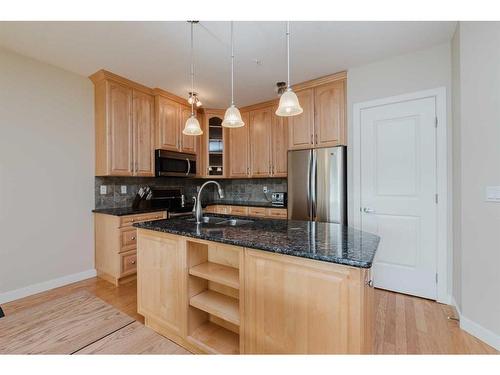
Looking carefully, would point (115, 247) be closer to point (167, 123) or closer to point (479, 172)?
point (167, 123)

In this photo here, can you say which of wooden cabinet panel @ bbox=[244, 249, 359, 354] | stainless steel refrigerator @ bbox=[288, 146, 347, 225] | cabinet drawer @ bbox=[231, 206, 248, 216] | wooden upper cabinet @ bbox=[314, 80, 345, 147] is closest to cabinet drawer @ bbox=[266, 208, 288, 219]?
stainless steel refrigerator @ bbox=[288, 146, 347, 225]

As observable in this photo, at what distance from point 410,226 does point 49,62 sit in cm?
432

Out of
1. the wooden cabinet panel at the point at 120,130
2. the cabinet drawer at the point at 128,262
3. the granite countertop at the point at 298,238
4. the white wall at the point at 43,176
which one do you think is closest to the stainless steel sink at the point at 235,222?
the granite countertop at the point at 298,238

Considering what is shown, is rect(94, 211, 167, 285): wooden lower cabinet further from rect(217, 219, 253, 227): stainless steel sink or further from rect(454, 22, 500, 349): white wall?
rect(454, 22, 500, 349): white wall

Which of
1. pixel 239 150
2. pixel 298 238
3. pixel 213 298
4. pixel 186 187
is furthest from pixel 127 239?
pixel 298 238

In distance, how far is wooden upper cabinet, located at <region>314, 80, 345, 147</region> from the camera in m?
2.90

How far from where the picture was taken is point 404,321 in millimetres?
2025

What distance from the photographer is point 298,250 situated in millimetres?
1157

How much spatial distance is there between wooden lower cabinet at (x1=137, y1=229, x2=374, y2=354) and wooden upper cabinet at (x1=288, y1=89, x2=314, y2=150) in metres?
2.03

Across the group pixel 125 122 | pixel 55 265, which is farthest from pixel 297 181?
pixel 55 265

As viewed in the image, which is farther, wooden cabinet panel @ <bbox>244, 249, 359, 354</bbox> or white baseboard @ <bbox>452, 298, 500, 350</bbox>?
white baseboard @ <bbox>452, 298, 500, 350</bbox>

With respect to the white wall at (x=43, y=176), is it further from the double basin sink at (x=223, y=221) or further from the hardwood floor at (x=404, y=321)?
the double basin sink at (x=223, y=221)
